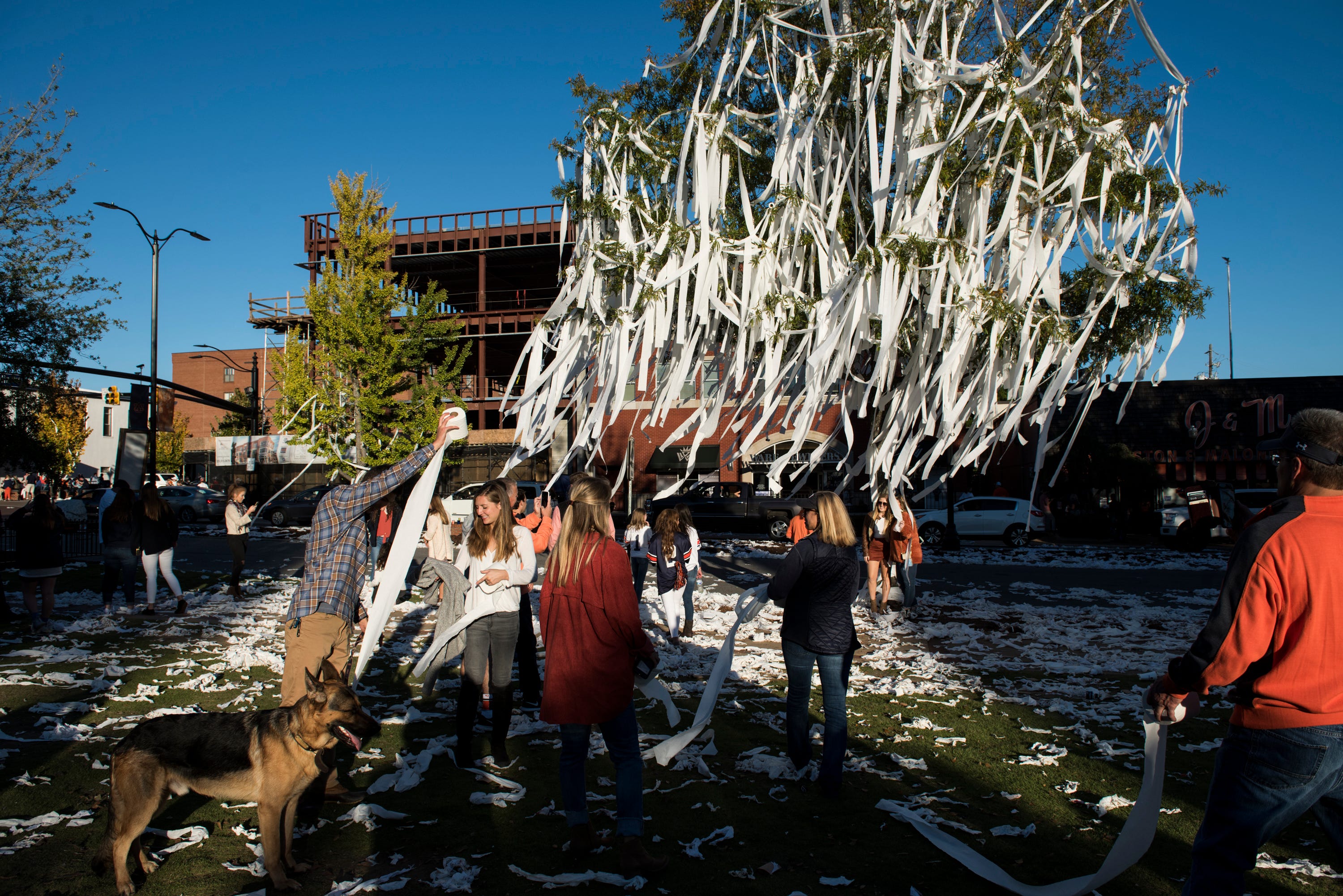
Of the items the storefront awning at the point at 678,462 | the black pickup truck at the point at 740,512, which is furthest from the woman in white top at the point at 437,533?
the storefront awning at the point at 678,462

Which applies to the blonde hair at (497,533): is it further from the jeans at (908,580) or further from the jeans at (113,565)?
the jeans at (113,565)

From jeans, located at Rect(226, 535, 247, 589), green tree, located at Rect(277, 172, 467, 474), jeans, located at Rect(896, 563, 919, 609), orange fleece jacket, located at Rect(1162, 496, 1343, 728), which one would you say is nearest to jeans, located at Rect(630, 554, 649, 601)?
jeans, located at Rect(896, 563, 919, 609)

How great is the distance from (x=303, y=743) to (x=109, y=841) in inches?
33.2

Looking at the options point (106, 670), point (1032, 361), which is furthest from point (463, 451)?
point (1032, 361)

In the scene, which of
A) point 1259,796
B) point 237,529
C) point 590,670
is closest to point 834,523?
point 590,670

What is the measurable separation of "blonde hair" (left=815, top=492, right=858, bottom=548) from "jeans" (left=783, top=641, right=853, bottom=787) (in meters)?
0.63

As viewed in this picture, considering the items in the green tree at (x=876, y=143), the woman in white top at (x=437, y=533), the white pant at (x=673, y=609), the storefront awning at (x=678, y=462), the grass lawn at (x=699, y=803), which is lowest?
the grass lawn at (x=699, y=803)

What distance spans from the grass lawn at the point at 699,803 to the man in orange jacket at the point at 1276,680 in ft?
3.52

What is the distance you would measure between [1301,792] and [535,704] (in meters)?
5.09

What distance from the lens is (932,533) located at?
78.2 feet

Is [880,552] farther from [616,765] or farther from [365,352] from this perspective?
[365,352]

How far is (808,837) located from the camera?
4.00m

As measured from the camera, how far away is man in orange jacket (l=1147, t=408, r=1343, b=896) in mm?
2531

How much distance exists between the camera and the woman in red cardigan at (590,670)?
144 inches
